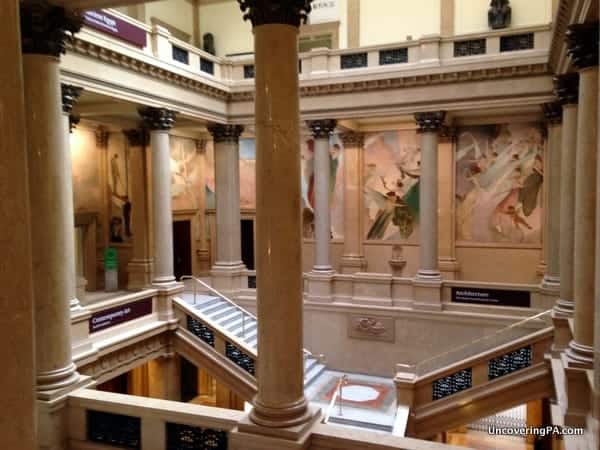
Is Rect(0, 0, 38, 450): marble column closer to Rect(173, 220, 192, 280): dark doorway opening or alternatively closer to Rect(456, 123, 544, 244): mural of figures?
Rect(456, 123, 544, 244): mural of figures

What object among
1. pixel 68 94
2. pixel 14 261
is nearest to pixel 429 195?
pixel 68 94

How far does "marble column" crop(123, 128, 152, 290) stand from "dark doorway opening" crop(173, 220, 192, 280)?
258 centimetres

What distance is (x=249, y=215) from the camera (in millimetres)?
18375

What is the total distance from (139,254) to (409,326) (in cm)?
809

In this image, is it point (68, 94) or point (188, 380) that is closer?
point (68, 94)

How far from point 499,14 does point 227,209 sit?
9.20 meters

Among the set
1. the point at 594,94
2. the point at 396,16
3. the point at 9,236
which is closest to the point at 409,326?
the point at 594,94

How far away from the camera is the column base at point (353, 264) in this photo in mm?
16531

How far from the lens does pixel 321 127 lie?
13.8 metres

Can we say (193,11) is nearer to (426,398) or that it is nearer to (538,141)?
(538,141)

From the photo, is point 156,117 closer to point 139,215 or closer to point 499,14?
point 139,215

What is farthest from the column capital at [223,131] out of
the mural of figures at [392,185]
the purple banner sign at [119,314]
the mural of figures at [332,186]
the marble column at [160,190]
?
the purple banner sign at [119,314]

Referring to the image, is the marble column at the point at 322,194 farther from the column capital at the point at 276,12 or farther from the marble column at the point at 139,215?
the column capital at the point at 276,12

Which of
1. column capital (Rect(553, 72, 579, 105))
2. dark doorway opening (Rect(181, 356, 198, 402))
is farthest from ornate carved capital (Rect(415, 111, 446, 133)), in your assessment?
dark doorway opening (Rect(181, 356, 198, 402))
